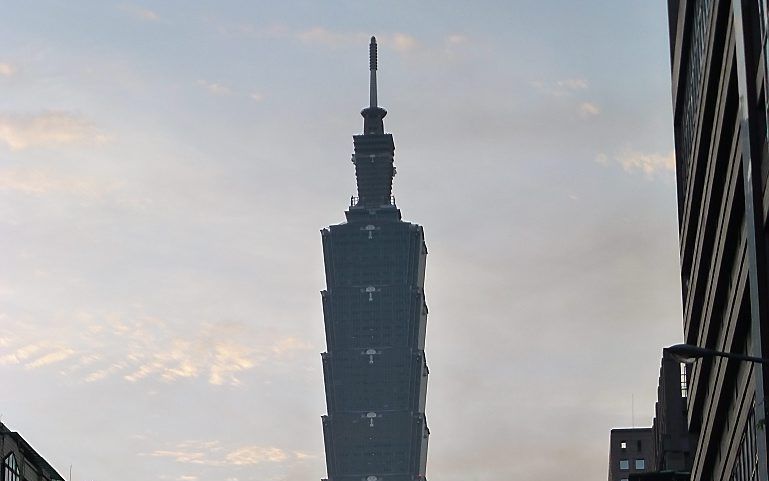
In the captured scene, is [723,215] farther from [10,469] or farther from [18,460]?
[18,460]

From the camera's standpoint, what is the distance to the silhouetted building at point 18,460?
80.8 m

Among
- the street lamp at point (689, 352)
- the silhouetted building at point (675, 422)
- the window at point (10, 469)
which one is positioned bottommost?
the street lamp at point (689, 352)

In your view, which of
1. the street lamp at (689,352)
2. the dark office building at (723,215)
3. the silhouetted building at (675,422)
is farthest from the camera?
the silhouetted building at (675,422)

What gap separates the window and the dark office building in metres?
31.1

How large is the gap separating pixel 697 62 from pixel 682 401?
46741 mm

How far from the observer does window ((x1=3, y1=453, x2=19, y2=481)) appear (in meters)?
80.7

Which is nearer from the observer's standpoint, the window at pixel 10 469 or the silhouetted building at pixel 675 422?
the window at pixel 10 469

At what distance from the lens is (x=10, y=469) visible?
3238 inches

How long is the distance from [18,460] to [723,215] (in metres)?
37.1

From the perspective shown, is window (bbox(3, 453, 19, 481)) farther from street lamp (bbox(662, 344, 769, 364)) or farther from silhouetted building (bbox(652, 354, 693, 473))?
street lamp (bbox(662, 344, 769, 364))

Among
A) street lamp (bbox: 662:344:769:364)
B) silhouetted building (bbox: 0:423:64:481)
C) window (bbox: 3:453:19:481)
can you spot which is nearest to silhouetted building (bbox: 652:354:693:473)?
silhouetted building (bbox: 0:423:64:481)

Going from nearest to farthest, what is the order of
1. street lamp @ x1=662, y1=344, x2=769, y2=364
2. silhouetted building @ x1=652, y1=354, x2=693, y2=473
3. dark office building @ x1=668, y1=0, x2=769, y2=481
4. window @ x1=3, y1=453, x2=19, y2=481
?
street lamp @ x1=662, y1=344, x2=769, y2=364, dark office building @ x1=668, y1=0, x2=769, y2=481, window @ x1=3, y1=453, x2=19, y2=481, silhouetted building @ x1=652, y1=354, x2=693, y2=473

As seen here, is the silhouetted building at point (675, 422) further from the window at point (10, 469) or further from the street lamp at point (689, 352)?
the street lamp at point (689, 352)

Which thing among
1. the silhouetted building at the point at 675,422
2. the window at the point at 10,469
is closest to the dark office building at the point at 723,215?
the silhouetted building at the point at 675,422
